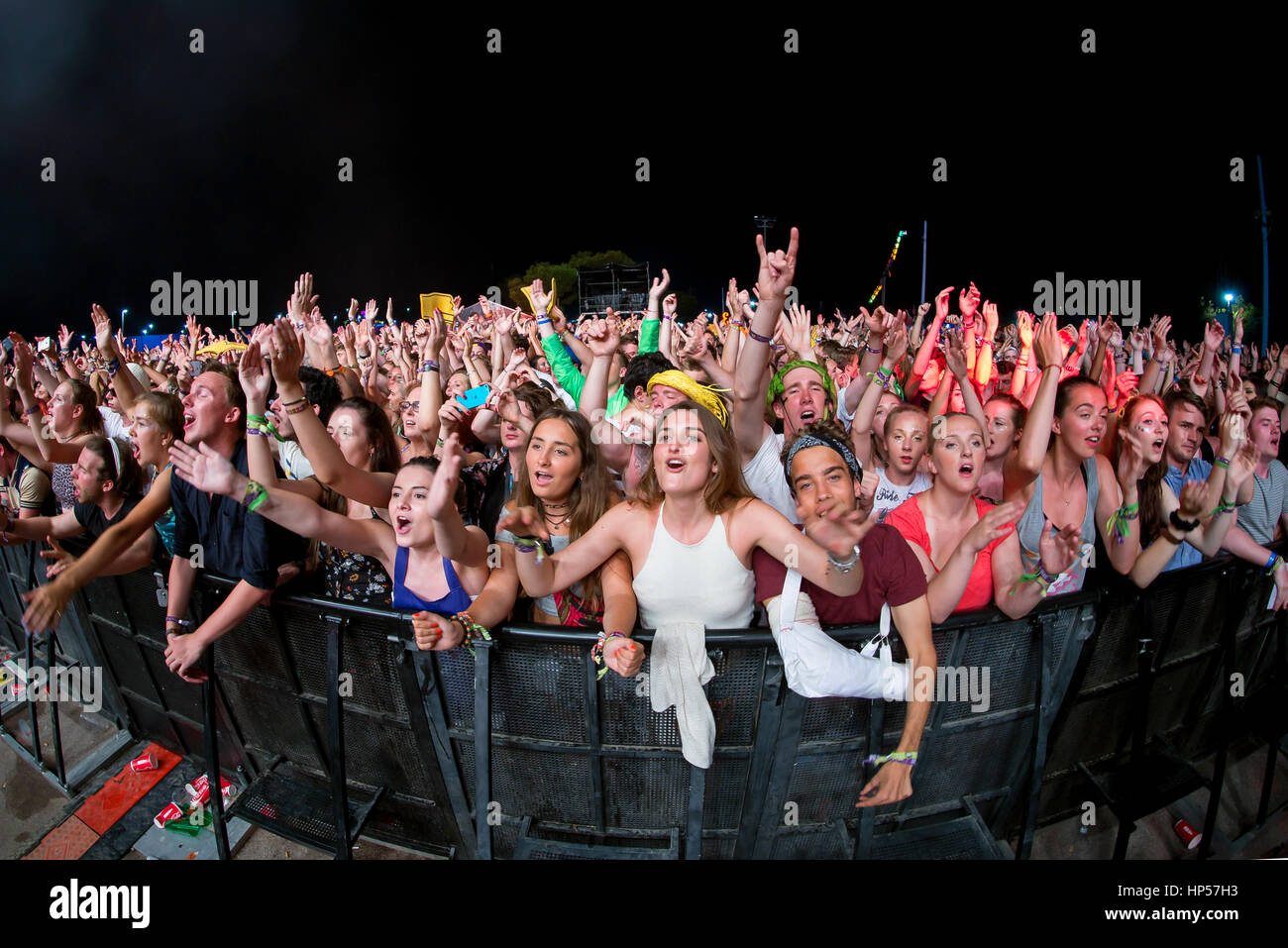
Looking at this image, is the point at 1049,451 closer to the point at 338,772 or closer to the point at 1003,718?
the point at 1003,718

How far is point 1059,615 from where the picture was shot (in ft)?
7.12

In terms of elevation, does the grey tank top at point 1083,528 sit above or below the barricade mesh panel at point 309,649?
above

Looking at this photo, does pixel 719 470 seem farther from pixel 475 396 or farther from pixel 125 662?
pixel 125 662

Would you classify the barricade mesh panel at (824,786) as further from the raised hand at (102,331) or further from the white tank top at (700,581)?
the raised hand at (102,331)

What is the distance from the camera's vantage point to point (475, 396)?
13.9 ft

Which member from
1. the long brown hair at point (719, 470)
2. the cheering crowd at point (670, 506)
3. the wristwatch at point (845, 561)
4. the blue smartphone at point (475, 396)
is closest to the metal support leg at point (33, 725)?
the cheering crowd at point (670, 506)

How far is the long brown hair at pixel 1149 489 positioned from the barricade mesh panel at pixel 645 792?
2399 mm

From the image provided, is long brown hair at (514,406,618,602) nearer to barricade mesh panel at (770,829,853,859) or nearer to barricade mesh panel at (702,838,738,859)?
barricade mesh panel at (702,838,738,859)

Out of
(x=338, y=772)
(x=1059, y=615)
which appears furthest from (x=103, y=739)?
(x=1059, y=615)

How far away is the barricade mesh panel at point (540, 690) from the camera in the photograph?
6.80ft

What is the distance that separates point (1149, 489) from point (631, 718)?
2657mm

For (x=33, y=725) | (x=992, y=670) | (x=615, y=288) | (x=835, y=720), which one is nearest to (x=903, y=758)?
(x=835, y=720)
